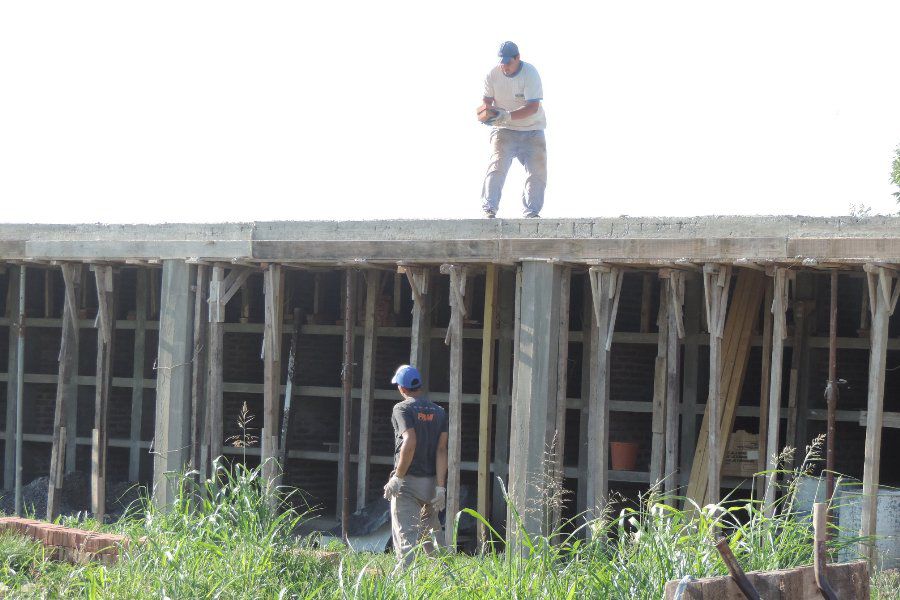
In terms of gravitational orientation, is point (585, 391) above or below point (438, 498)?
above

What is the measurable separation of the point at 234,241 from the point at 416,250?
1866mm

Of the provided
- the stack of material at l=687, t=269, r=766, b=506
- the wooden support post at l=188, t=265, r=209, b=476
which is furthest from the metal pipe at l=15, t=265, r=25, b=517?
the stack of material at l=687, t=269, r=766, b=506

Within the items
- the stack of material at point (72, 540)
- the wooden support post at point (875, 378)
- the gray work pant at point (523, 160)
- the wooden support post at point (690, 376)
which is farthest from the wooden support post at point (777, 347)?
the stack of material at point (72, 540)

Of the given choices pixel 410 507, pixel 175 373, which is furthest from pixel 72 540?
pixel 175 373

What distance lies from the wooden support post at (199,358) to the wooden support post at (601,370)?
3944 mm

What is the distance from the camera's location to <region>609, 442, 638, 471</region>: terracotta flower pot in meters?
12.1

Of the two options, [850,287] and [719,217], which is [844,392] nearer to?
[850,287]

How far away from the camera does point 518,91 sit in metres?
11.2

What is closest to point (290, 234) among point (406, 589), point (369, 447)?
point (369, 447)

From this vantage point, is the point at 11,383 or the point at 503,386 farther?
the point at 11,383

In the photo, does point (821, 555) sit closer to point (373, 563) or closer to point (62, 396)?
point (373, 563)

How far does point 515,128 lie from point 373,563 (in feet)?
16.7

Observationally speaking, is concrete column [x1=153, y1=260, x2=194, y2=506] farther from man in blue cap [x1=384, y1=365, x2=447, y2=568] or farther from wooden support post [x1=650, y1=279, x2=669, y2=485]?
wooden support post [x1=650, y1=279, x2=669, y2=485]

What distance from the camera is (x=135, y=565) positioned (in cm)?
692
